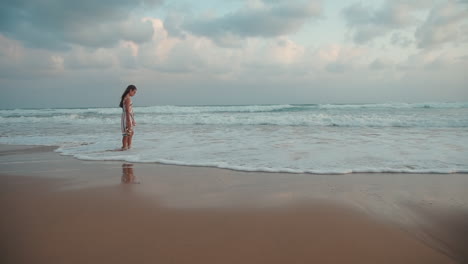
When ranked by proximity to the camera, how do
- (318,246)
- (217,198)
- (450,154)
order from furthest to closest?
1. (450,154)
2. (217,198)
3. (318,246)

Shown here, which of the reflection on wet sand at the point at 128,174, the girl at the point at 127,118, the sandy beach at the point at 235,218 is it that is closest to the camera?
the sandy beach at the point at 235,218

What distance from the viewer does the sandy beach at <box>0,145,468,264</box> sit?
6.34 ft

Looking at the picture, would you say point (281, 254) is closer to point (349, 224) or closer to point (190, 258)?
point (190, 258)

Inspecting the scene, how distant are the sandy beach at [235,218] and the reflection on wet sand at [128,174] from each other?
0.10 meters

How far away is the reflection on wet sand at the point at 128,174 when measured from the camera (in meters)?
4.04

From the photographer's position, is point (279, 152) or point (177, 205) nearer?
point (177, 205)

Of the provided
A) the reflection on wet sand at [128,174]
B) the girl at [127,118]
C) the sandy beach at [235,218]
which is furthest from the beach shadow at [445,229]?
the girl at [127,118]

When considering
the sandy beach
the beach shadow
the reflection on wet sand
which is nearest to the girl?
the reflection on wet sand

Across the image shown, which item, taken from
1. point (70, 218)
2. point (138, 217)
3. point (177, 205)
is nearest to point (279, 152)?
point (177, 205)

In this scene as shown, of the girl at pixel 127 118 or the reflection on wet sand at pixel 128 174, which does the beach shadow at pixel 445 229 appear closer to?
the reflection on wet sand at pixel 128 174

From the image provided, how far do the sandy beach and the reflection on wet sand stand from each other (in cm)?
10

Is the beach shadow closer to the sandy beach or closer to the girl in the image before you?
the sandy beach

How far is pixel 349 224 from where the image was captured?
7.88 ft

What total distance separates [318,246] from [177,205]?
155 cm
